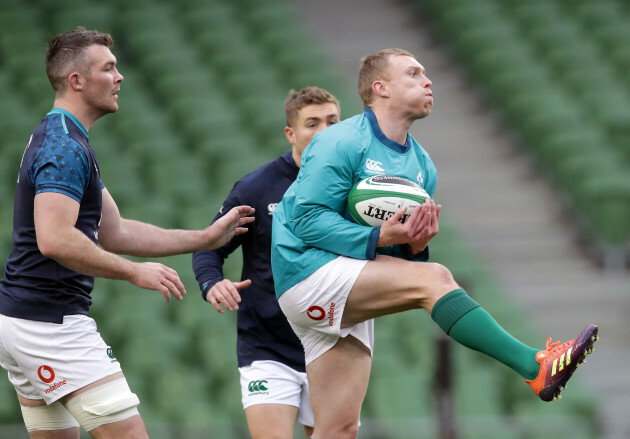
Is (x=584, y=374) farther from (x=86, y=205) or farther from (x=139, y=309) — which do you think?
(x=86, y=205)

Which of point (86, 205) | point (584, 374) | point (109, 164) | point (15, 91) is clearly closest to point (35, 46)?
point (15, 91)

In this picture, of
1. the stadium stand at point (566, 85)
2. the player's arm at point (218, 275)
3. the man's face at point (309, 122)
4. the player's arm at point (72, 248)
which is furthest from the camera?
the stadium stand at point (566, 85)

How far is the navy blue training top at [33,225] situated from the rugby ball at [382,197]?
93cm

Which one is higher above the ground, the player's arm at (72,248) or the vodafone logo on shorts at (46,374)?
the player's arm at (72,248)

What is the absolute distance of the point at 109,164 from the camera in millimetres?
8578

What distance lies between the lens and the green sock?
12.1 feet

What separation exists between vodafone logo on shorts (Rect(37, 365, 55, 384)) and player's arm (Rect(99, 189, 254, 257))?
2.00 ft

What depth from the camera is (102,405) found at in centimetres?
361

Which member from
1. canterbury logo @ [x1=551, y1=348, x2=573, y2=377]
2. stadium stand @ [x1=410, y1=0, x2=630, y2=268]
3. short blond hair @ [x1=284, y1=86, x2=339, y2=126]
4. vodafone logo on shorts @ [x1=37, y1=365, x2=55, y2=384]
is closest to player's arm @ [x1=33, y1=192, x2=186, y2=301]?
vodafone logo on shorts @ [x1=37, y1=365, x2=55, y2=384]

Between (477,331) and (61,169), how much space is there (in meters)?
1.52

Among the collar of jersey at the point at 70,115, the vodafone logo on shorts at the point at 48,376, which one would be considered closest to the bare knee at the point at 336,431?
the vodafone logo on shorts at the point at 48,376

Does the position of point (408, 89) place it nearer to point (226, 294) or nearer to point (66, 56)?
point (226, 294)

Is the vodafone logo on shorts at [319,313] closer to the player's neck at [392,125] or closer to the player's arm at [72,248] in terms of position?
the player's arm at [72,248]

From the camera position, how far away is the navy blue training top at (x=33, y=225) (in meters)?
3.55
